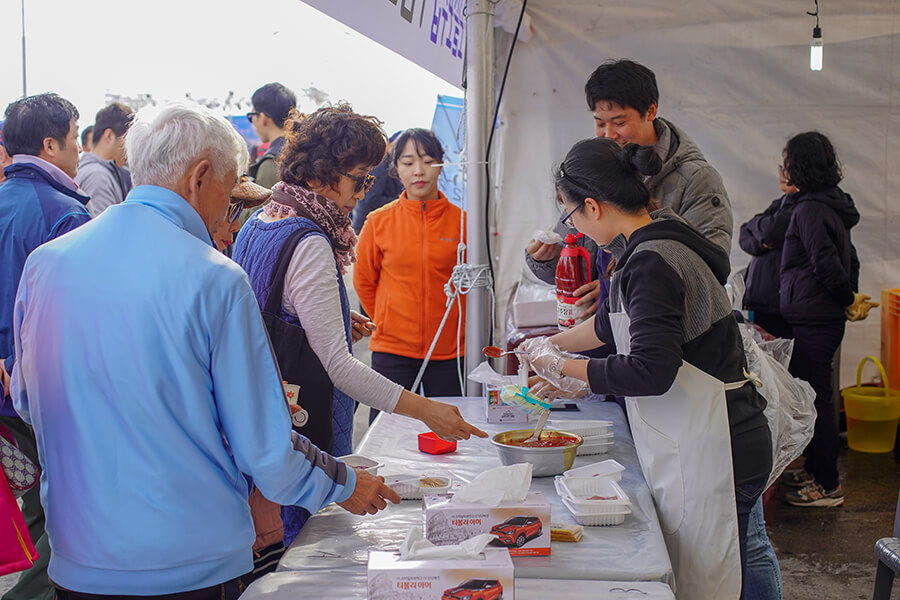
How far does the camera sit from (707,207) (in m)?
2.52

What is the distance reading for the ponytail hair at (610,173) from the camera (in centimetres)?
184

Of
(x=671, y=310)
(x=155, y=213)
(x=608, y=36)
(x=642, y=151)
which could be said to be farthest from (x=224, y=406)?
(x=608, y=36)

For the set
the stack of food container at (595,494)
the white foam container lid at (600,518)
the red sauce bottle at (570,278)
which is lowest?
the white foam container lid at (600,518)

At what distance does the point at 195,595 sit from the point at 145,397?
34cm

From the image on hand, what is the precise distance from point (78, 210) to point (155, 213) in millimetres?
1839

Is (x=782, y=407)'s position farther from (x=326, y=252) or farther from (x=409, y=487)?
(x=326, y=252)

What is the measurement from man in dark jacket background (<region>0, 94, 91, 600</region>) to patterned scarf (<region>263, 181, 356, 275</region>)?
42.1 inches

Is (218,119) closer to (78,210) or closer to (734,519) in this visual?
(734,519)

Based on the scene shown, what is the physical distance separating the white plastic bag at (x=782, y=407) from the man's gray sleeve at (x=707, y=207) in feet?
1.11

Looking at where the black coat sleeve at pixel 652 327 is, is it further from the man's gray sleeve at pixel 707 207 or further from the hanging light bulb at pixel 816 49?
the hanging light bulb at pixel 816 49

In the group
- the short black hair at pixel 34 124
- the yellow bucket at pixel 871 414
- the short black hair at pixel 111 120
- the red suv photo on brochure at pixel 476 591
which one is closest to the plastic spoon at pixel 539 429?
the red suv photo on brochure at pixel 476 591

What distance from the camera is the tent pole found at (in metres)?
3.10

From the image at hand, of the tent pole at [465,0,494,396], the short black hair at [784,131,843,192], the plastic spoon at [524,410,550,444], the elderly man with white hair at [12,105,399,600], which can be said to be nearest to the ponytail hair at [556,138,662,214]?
the plastic spoon at [524,410,550,444]

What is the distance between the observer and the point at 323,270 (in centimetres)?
195
